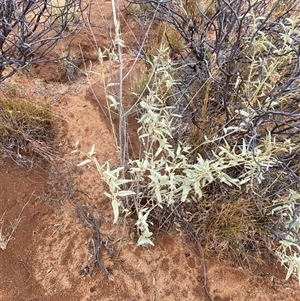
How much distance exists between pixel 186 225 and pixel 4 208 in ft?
3.12

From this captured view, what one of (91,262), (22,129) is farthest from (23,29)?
(91,262)

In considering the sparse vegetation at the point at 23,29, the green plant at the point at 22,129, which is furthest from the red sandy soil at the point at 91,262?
the sparse vegetation at the point at 23,29

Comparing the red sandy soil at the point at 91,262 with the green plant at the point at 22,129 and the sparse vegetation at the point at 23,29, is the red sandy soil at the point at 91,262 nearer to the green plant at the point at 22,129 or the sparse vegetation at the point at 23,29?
the green plant at the point at 22,129

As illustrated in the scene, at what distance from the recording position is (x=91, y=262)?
176cm

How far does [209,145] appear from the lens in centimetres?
178

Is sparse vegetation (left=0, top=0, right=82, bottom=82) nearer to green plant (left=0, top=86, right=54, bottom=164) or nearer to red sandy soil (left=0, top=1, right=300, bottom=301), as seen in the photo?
green plant (left=0, top=86, right=54, bottom=164)

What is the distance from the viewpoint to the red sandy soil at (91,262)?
5.59 feet

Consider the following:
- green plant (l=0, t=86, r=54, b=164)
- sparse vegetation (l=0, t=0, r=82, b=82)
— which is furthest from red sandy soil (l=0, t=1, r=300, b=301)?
sparse vegetation (l=0, t=0, r=82, b=82)

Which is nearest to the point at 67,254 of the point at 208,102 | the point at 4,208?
the point at 4,208

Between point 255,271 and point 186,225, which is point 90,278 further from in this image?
point 255,271

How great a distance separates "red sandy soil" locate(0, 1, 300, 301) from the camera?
1703 mm

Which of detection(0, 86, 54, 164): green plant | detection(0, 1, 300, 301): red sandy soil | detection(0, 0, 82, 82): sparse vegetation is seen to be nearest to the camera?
detection(0, 1, 300, 301): red sandy soil

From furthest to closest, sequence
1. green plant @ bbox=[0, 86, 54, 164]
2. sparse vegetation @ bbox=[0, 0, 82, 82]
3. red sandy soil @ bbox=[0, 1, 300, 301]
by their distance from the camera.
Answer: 1. green plant @ bbox=[0, 86, 54, 164]
2. sparse vegetation @ bbox=[0, 0, 82, 82]
3. red sandy soil @ bbox=[0, 1, 300, 301]

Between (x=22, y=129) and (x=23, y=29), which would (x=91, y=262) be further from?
(x=23, y=29)
